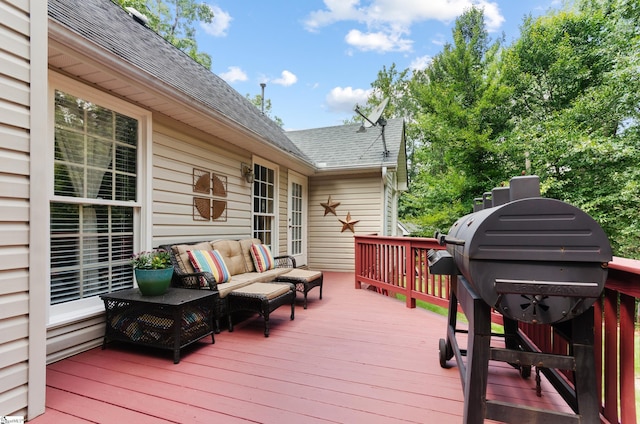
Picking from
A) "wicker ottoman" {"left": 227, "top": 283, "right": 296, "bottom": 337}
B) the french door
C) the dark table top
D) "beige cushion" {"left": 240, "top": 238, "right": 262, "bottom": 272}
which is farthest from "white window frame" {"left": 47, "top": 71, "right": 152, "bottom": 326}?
the french door

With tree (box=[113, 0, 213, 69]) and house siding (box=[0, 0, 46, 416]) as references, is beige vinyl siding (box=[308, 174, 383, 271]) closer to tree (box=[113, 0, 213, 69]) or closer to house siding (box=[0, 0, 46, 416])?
house siding (box=[0, 0, 46, 416])

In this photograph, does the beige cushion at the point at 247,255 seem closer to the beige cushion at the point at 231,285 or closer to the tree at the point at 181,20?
the beige cushion at the point at 231,285

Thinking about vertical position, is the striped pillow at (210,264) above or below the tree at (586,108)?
below

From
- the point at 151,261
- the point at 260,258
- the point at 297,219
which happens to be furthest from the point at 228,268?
the point at 297,219

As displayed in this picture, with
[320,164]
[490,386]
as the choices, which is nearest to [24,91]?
[490,386]

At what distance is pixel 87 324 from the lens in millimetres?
2732

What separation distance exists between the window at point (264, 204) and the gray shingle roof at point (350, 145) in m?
1.59

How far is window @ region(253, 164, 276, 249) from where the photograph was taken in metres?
5.63

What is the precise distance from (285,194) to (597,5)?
37.6ft

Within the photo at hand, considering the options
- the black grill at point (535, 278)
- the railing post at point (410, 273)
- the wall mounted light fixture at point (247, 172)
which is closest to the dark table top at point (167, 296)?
the black grill at point (535, 278)

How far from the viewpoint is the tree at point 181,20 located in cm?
1427

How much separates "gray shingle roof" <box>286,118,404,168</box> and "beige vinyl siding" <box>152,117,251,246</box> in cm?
295

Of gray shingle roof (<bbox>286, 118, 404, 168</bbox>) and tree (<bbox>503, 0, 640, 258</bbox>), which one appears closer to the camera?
gray shingle roof (<bbox>286, 118, 404, 168</bbox>)

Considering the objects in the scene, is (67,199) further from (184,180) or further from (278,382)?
(278,382)
